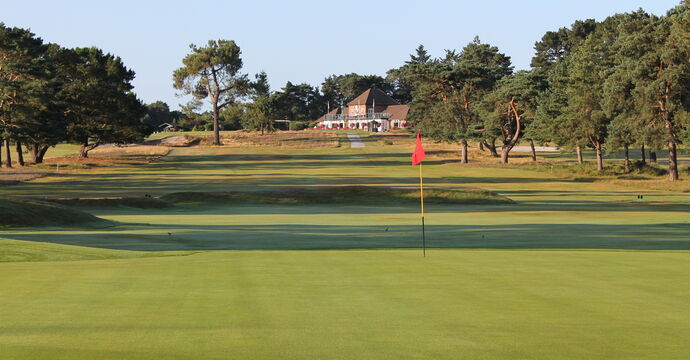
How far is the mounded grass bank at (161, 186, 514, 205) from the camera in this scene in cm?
5284

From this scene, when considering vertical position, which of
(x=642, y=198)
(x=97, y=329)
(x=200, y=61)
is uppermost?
(x=200, y=61)

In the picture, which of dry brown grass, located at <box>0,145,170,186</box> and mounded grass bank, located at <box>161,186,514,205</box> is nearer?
mounded grass bank, located at <box>161,186,514,205</box>

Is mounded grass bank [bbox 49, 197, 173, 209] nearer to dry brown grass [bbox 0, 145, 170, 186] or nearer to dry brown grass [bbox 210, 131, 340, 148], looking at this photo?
dry brown grass [bbox 0, 145, 170, 186]

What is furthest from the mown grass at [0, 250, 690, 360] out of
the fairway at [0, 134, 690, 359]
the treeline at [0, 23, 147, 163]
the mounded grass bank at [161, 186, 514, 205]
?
the treeline at [0, 23, 147, 163]

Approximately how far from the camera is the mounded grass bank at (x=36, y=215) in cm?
2917

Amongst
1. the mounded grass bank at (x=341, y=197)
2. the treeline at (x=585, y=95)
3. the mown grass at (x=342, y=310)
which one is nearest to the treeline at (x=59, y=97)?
the mounded grass bank at (x=341, y=197)

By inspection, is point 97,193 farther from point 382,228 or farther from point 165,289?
point 165,289

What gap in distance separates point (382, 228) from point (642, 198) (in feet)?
105

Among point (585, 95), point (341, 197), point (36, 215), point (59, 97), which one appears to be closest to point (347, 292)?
point (36, 215)

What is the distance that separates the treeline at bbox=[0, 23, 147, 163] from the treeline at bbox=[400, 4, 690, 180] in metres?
39.6

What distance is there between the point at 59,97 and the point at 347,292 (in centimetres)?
9106

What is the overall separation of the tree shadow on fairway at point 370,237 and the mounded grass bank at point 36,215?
2141 millimetres

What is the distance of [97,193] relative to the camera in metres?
58.6

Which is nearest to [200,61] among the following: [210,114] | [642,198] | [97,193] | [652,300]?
[210,114]
